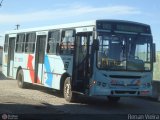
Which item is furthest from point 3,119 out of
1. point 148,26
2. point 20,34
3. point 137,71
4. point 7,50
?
point 7,50

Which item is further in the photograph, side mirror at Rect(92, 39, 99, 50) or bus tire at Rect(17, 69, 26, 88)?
bus tire at Rect(17, 69, 26, 88)

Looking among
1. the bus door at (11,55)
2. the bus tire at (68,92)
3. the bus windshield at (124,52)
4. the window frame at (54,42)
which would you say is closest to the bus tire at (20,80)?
the bus door at (11,55)

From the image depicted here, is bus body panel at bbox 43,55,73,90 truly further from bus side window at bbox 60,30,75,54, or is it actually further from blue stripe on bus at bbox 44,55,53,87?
bus side window at bbox 60,30,75,54

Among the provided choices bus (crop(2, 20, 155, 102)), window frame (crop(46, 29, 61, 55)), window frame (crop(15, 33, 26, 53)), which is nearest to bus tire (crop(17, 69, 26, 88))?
window frame (crop(15, 33, 26, 53))

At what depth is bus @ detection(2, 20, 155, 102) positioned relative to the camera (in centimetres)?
1738

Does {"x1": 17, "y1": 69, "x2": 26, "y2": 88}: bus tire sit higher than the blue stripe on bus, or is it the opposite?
the blue stripe on bus

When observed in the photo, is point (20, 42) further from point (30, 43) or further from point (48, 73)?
point (48, 73)

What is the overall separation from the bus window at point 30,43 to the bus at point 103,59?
2.91m

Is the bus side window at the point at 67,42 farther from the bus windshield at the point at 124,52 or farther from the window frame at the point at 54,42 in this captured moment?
the bus windshield at the point at 124,52

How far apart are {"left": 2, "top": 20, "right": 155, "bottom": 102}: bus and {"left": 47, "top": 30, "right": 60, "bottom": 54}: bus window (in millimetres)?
43

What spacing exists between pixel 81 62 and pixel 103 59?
1307 mm

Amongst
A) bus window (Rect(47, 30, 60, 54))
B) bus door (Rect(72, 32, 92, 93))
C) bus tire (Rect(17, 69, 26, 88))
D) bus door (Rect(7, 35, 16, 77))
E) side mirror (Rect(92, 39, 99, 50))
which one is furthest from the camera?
bus door (Rect(7, 35, 16, 77))

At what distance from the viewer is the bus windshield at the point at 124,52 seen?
57.1ft

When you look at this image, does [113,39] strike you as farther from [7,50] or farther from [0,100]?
[7,50]
